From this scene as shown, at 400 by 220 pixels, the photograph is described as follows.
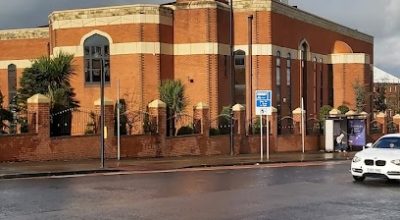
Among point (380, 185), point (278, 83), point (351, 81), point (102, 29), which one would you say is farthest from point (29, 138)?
point (351, 81)

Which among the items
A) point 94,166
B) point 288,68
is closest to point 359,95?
point 288,68

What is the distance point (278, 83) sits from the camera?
51.4 meters

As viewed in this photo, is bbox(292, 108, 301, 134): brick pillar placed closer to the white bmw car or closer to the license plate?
the white bmw car

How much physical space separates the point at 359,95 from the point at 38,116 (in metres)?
42.6

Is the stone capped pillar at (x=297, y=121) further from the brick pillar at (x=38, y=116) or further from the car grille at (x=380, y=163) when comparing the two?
the car grille at (x=380, y=163)

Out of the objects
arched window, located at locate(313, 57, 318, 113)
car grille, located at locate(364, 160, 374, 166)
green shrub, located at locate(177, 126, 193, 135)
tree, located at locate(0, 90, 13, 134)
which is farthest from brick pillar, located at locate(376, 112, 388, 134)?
car grille, located at locate(364, 160, 374, 166)

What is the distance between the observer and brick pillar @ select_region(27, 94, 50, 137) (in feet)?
87.5

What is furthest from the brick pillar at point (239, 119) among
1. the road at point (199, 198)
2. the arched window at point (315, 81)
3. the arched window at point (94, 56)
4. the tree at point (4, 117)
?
the arched window at point (315, 81)

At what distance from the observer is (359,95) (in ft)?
206

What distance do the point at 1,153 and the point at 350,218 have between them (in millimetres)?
17773

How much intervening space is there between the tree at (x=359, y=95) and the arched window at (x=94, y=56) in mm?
Answer: 27800

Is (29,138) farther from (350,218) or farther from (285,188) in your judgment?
(350,218)

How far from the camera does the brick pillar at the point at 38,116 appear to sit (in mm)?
26656

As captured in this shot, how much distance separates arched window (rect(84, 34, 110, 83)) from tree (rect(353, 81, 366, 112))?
27800 millimetres
